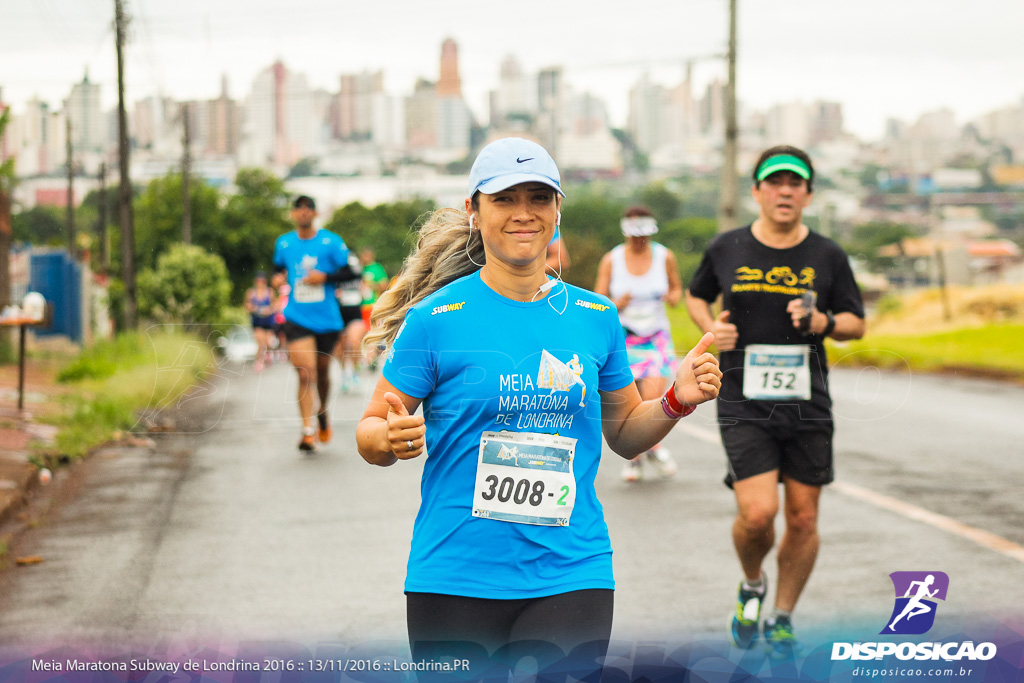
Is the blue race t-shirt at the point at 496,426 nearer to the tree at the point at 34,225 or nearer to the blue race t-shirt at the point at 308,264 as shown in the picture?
the blue race t-shirt at the point at 308,264

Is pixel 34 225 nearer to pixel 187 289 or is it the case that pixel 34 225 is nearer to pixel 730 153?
pixel 187 289

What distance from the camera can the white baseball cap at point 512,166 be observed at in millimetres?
2910

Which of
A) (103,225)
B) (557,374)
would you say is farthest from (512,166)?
(103,225)

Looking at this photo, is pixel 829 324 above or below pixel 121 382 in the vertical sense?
above

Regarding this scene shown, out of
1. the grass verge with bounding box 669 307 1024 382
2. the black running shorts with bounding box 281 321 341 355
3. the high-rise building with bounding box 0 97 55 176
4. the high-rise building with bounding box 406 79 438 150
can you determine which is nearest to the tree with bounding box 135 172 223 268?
the high-rise building with bounding box 406 79 438 150

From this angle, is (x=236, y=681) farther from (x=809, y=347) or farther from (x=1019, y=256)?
(x=1019, y=256)

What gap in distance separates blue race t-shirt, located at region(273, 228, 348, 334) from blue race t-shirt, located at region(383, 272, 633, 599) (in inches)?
283

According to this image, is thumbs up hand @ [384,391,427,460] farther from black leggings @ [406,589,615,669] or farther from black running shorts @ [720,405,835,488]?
black running shorts @ [720,405,835,488]

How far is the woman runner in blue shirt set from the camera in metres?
2.89

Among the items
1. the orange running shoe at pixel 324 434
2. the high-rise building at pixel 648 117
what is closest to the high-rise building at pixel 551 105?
the high-rise building at pixel 648 117

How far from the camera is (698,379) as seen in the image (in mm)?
2969

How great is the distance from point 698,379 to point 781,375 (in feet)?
7.10

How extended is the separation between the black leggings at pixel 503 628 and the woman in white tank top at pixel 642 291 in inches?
229

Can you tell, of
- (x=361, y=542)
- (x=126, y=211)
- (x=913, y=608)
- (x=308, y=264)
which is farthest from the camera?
(x=126, y=211)
